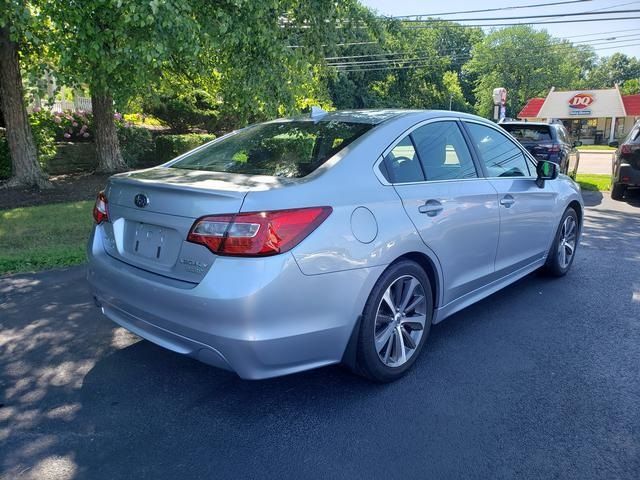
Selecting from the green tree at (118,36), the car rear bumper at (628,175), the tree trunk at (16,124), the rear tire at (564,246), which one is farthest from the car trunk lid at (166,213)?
the car rear bumper at (628,175)

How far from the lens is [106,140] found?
13.1 meters

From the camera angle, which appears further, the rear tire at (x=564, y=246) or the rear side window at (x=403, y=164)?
the rear tire at (x=564, y=246)

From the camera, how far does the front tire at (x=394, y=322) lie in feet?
10.0

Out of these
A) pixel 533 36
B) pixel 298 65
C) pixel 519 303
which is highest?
pixel 533 36

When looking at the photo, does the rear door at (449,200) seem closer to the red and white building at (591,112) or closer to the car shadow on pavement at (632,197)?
the car shadow on pavement at (632,197)

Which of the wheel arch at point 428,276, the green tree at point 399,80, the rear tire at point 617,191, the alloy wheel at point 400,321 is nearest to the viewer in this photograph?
the wheel arch at point 428,276

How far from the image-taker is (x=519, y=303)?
4.78 metres

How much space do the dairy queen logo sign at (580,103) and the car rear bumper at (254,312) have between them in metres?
58.2

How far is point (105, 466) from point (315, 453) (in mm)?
1015

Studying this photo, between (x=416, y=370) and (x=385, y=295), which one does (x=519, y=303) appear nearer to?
(x=416, y=370)

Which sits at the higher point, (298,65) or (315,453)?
(298,65)

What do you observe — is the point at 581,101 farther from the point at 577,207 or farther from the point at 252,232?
the point at 252,232

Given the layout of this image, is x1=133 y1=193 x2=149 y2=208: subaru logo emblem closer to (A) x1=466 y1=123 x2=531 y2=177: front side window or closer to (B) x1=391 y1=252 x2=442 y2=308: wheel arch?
(B) x1=391 y1=252 x2=442 y2=308: wheel arch

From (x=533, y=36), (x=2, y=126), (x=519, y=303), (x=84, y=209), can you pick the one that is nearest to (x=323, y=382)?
(x=519, y=303)
